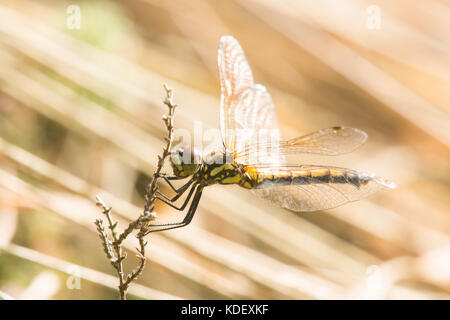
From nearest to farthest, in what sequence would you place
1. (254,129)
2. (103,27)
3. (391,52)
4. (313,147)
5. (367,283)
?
(313,147)
(254,129)
(367,283)
(103,27)
(391,52)

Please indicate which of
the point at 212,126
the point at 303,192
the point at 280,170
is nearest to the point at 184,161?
the point at 280,170

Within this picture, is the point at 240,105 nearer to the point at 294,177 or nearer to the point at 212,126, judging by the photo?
the point at 294,177

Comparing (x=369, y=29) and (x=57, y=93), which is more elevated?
(x=369, y=29)

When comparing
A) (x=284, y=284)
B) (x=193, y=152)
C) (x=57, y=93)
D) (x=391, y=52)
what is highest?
(x=391, y=52)

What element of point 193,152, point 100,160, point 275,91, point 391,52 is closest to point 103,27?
point 100,160

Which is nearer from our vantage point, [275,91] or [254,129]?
[254,129]

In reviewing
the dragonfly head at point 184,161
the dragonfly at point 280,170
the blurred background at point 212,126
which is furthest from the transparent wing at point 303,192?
the blurred background at point 212,126

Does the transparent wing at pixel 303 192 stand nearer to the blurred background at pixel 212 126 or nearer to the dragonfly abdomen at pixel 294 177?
the dragonfly abdomen at pixel 294 177

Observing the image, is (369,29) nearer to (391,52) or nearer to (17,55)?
(391,52)
